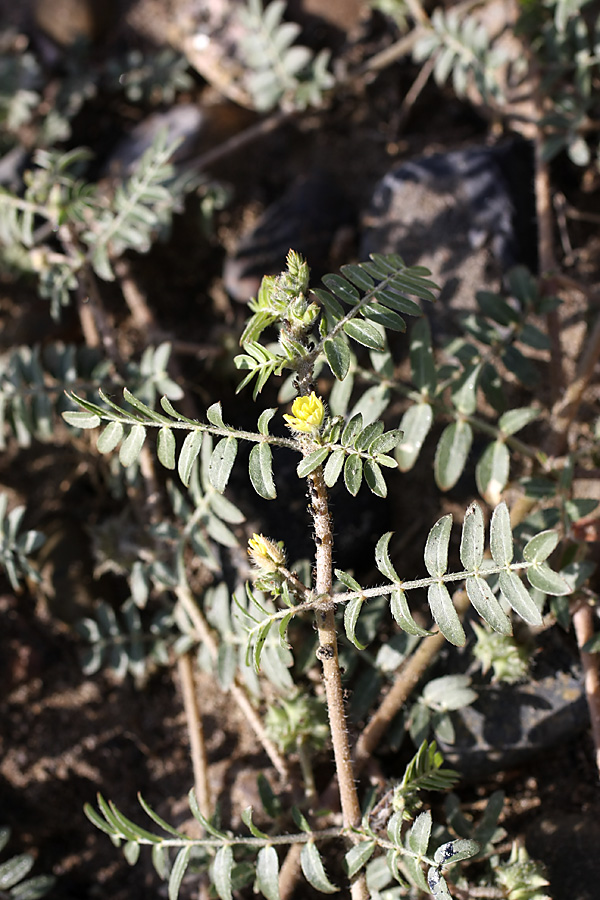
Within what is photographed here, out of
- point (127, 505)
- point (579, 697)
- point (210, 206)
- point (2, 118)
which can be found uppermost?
point (2, 118)

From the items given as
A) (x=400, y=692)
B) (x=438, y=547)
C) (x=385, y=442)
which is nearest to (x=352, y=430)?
(x=385, y=442)

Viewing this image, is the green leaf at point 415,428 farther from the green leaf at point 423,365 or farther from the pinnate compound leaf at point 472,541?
the pinnate compound leaf at point 472,541

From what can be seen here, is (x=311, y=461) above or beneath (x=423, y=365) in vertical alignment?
beneath

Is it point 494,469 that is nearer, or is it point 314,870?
point 314,870

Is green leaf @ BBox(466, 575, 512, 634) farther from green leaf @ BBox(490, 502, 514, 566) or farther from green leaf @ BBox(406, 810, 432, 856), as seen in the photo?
green leaf @ BBox(406, 810, 432, 856)

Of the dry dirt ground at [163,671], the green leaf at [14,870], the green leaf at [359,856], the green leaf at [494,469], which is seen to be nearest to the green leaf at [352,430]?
the green leaf at [494,469]

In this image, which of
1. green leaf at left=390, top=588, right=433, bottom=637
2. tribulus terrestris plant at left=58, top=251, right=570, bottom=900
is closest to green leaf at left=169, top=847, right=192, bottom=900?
tribulus terrestris plant at left=58, top=251, right=570, bottom=900

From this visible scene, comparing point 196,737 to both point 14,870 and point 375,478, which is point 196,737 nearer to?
point 14,870

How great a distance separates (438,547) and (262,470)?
41cm

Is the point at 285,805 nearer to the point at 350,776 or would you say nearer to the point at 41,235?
the point at 350,776

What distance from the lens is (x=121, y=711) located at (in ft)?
9.67

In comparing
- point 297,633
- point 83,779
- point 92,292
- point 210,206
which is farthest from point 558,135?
point 83,779

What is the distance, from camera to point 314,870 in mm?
1877

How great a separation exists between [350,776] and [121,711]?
4.25 feet
